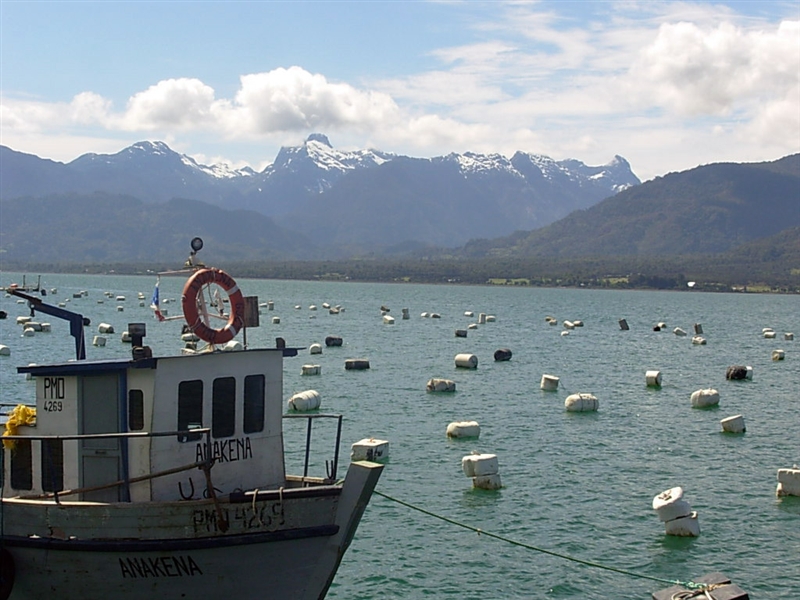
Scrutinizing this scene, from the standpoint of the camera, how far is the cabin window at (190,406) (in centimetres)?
2300

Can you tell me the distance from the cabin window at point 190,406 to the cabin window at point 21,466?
396 cm

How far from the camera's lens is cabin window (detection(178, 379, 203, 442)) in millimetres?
23000

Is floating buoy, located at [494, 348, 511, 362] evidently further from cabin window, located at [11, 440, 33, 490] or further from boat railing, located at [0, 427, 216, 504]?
boat railing, located at [0, 427, 216, 504]

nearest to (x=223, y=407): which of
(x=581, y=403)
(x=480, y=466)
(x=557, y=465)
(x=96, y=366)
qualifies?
(x=96, y=366)

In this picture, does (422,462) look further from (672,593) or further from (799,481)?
(672,593)

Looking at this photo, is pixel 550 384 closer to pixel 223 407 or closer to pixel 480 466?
pixel 480 466

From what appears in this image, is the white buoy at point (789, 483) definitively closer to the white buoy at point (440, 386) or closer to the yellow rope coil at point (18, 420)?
the yellow rope coil at point (18, 420)

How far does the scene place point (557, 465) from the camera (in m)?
40.9

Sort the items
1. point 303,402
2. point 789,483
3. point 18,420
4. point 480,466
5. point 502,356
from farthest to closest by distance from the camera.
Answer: point 502,356 → point 303,402 → point 480,466 → point 789,483 → point 18,420

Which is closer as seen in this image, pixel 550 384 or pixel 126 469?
pixel 126 469

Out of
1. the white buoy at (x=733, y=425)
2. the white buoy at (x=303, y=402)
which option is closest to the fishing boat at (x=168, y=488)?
the white buoy at (x=303, y=402)

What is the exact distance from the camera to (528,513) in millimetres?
33406

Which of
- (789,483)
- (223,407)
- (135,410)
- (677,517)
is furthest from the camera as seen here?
(789,483)

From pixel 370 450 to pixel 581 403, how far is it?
18.2 metres
